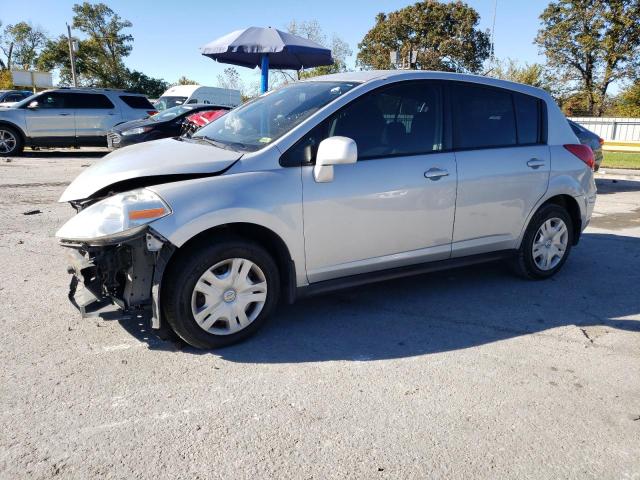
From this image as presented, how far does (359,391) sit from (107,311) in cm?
169

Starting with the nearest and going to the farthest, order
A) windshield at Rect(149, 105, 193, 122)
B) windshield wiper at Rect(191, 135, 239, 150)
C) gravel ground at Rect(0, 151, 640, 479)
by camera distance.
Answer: gravel ground at Rect(0, 151, 640, 479) → windshield wiper at Rect(191, 135, 239, 150) → windshield at Rect(149, 105, 193, 122)

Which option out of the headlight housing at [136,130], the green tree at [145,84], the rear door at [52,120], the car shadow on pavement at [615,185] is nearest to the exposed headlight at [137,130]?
the headlight housing at [136,130]

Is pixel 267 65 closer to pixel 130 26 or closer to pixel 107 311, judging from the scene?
pixel 107 311

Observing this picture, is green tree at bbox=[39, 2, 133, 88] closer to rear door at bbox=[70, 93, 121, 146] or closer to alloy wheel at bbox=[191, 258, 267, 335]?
rear door at bbox=[70, 93, 121, 146]

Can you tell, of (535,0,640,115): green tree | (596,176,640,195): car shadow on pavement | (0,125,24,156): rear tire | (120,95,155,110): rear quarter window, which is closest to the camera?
(596,176,640,195): car shadow on pavement

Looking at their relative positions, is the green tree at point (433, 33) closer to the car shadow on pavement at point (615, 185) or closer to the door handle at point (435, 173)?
the car shadow on pavement at point (615, 185)

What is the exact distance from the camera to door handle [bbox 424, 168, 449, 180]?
3.92m

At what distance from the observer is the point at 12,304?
395cm

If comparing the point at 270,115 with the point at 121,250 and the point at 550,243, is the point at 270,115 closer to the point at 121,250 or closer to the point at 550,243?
the point at 121,250

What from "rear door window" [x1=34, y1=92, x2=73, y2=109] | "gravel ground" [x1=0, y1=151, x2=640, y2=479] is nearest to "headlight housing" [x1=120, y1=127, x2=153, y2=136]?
"rear door window" [x1=34, y1=92, x2=73, y2=109]

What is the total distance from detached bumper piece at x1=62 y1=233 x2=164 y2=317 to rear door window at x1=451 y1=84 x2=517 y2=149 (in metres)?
2.54

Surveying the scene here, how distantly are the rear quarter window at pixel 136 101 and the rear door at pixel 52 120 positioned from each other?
5.03ft

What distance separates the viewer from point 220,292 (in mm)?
3252

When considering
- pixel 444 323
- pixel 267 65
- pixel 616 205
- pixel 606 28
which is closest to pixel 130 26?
pixel 606 28
